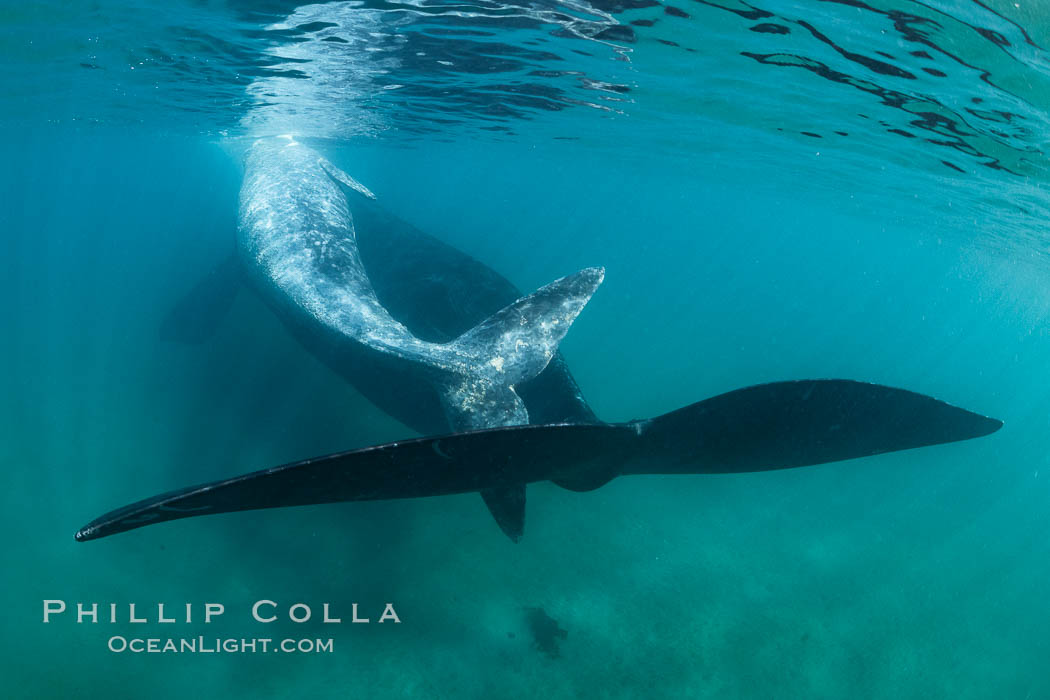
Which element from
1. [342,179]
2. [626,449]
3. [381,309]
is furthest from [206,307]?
[626,449]

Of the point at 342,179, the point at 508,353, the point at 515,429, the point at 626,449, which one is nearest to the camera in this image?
the point at 515,429

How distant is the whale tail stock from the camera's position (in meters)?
5.39

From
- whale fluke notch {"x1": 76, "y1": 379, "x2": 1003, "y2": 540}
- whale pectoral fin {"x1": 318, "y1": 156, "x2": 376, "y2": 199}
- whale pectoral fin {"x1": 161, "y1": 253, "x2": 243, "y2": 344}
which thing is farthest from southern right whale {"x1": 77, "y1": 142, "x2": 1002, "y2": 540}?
whale pectoral fin {"x1": 318, "y1": 156, "x2": 376, "y2": 199}

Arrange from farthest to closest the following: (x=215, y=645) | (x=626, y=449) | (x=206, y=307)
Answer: (x=206, y=307) → (x=215, y=645) → (x=626, y=449)

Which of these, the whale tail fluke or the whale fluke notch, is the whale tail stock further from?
the whale fluke notch

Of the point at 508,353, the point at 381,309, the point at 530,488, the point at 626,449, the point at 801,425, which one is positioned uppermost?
the point at 801,425

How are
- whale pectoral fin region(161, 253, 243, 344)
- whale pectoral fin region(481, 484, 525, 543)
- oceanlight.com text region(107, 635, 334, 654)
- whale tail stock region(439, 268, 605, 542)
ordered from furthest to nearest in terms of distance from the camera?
whale pectoral fin region(161, 253, 243, 344) < oceanlight.com text region(107, 635, 334, 654) < whale tail stock region(439, 268, 605, 542) < whale pectoral fin region(481, 484, 525, 543)

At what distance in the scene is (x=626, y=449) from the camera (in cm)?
364

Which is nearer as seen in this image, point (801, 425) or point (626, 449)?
point (801, 425)

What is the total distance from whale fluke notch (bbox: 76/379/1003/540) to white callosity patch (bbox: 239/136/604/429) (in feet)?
5.51

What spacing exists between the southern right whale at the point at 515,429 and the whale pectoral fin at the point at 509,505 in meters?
0.01

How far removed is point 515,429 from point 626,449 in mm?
1069

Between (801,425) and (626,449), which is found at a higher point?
(801,425)

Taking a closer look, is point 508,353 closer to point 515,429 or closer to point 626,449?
point 626,449
